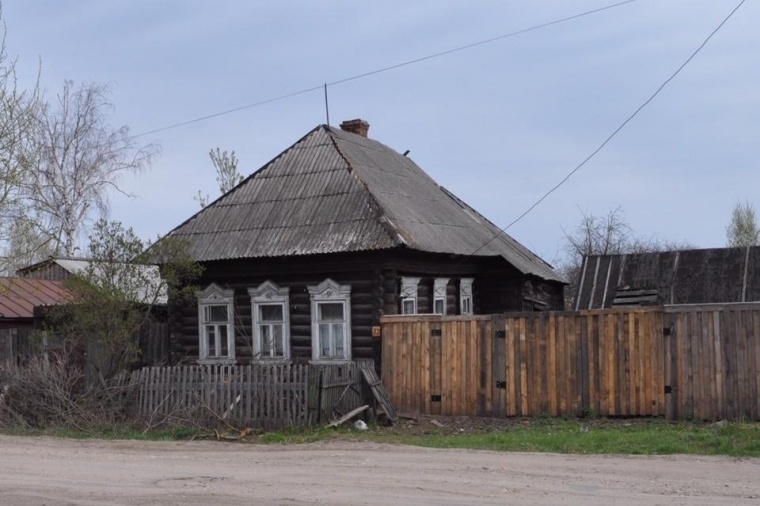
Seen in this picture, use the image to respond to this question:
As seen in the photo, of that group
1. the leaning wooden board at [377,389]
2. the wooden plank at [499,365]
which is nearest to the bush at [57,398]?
the leaning wooden board at [377,389]

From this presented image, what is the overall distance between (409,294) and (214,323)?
441 cm

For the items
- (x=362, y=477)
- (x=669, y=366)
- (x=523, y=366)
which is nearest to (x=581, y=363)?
(x=523, y=366)

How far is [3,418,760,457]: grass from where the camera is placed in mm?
11750

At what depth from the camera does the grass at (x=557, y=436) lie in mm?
11750

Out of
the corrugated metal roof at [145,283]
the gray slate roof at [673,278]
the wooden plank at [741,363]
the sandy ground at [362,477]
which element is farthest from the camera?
the gray slate roof at [673,278]

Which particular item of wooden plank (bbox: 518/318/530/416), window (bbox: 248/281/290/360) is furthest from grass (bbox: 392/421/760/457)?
window (bbox: 248/281/290/360)

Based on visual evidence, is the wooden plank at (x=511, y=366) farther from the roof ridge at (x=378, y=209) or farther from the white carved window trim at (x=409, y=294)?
the white carved window trim at (x=409, y=294)

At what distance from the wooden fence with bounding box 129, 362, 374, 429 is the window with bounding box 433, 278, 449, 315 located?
4525mm

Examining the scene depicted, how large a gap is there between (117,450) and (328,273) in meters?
6.37

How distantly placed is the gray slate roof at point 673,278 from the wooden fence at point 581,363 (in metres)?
5.95

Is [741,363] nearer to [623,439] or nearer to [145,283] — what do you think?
[623,439]

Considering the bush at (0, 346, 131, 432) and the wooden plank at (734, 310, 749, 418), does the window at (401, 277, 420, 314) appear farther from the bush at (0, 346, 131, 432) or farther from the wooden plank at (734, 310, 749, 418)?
the wooden plank at (734, 310, 749, 418)

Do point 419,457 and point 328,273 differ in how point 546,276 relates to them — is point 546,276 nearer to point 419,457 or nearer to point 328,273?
point 328,273

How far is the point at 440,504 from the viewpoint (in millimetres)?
8461
